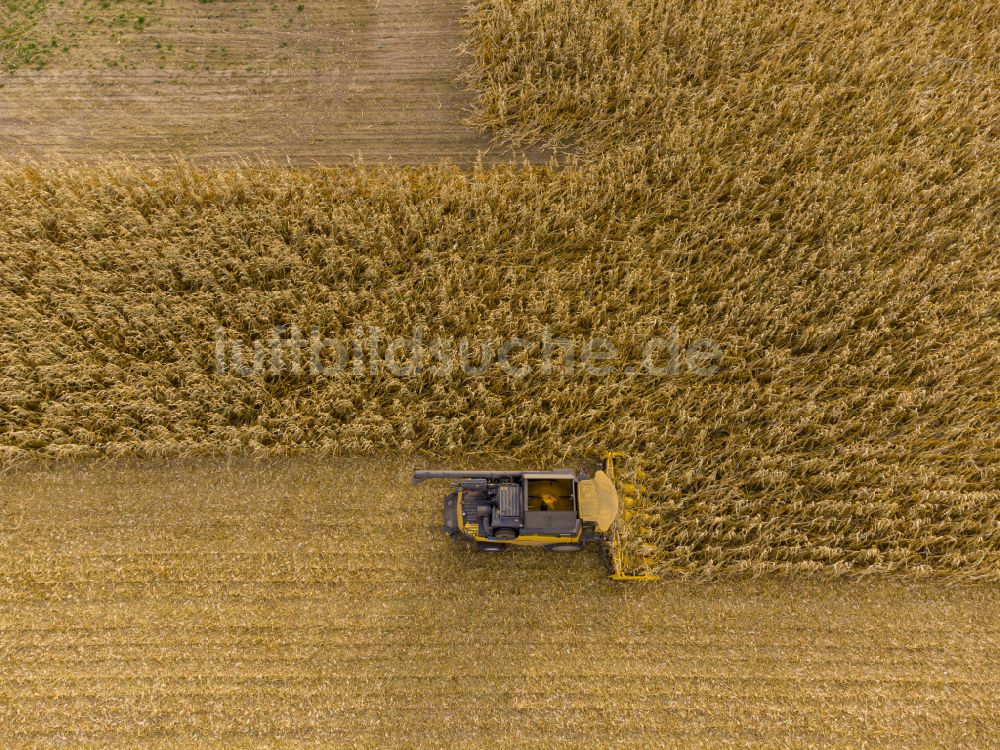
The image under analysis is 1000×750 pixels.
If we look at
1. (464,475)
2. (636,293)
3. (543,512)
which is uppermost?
(636,293)

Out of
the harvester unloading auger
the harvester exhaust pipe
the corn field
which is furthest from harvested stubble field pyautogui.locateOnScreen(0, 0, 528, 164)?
the harvester unloading auger

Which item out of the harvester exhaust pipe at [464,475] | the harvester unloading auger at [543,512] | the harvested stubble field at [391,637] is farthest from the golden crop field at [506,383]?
the harvester exhaust pipe at [464,475]

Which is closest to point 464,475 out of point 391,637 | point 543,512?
point 543,512

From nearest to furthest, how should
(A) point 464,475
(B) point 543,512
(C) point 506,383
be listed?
1. (B) point 543,512
2. (A) point 464,475
3. (C) point 506,383

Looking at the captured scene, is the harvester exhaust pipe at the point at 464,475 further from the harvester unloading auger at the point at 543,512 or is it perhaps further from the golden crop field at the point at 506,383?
the golden crop field at the point at 506,383

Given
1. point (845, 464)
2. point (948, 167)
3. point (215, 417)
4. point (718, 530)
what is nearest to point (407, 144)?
point (215, 417)

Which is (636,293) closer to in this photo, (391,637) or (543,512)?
(543,512)

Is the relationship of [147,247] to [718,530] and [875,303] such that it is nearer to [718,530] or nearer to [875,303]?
[718,530]
